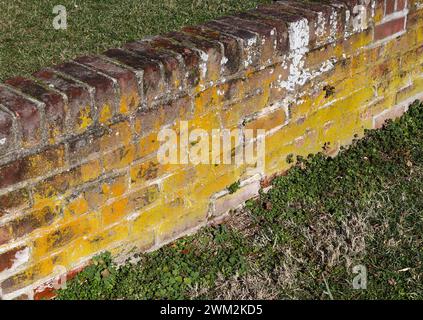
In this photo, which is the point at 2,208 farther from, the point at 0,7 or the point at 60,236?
the point at 0,7

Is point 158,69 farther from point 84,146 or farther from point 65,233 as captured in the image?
point 65,233

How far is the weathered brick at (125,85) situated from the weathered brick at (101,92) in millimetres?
37

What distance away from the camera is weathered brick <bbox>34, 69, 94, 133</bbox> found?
2.98 m

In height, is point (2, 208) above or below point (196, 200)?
above

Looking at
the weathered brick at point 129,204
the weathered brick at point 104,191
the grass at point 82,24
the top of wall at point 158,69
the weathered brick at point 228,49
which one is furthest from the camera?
the grass at point 82,24

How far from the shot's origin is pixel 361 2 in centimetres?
410

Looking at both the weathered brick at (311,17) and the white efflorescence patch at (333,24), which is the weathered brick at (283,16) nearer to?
the weathered brick at (311,17)

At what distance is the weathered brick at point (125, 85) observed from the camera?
10.3 feet

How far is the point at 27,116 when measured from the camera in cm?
285

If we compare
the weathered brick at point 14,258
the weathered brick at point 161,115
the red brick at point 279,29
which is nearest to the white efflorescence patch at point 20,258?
the weathered brick at point 14,258

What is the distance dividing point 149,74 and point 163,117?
0.80ft

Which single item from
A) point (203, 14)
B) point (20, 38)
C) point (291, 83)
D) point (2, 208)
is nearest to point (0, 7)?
point (20, 38)

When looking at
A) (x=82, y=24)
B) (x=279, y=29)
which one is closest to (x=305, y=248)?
(x=279, y=29)

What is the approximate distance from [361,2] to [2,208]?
2366 millimetres
